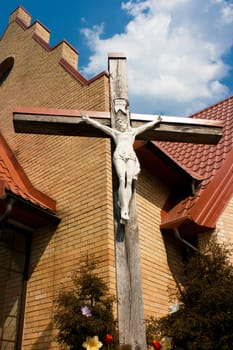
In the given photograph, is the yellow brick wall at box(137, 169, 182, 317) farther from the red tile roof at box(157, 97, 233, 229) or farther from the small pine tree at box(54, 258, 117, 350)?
the small pine tree at box(54, 258, 117, 350)

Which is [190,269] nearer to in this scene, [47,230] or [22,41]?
[47,230]

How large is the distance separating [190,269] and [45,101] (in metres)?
5.25

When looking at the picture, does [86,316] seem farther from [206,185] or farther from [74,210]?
[206,185]

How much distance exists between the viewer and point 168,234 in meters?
6.62

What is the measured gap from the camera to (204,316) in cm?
333

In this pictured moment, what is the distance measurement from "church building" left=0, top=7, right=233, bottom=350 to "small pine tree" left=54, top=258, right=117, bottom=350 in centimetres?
116

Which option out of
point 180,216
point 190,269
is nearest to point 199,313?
point 190,269

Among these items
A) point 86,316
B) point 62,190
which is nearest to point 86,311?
point 86,316

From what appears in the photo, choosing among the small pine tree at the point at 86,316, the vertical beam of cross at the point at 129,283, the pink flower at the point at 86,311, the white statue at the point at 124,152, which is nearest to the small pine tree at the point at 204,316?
the small pine tree at the point at 86,316

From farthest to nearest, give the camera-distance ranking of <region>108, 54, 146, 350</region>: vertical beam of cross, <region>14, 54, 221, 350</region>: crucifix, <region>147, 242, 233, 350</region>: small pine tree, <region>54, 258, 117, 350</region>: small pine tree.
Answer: <region>54, 258, 117, 350</region>: small pine tree, <region>147, 242, 233, 350</region>: small pine tree, <region>14, 54, 221, 350</region>: crucifix, <region>108, 54, 146, 350</region>: vertical beam of cross

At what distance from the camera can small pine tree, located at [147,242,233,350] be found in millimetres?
3186

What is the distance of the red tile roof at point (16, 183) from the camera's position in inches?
212

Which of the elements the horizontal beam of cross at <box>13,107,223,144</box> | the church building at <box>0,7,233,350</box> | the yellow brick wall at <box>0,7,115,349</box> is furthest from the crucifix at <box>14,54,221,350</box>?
the yellow brick wall at <box>0,7,115,349</box>

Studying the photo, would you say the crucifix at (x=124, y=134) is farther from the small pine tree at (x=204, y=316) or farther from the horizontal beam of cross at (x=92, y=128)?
the small pine tree at (x=204, y=316)
